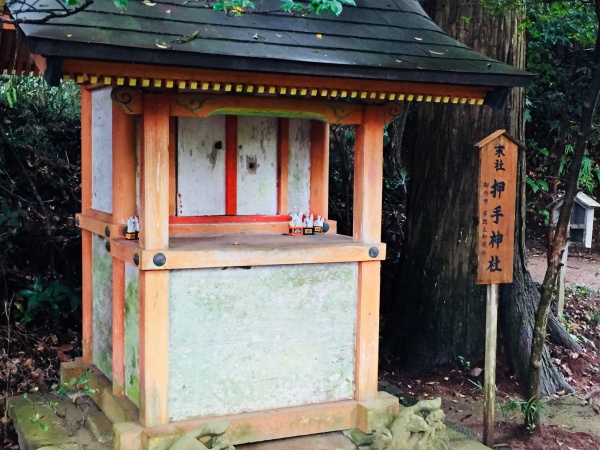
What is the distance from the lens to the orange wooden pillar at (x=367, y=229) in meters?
5.34

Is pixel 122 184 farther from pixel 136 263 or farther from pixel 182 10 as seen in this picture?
pixel 182 10

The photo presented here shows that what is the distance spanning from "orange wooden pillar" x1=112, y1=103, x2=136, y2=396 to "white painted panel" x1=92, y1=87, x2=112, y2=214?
303 millimetres

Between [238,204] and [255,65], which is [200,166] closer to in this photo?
[238,204]

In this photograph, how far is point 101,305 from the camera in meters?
5.96

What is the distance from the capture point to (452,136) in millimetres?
7539

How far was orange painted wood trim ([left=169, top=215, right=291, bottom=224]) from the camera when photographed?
5.64 meters

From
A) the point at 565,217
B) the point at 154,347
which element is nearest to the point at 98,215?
the point at 154,347

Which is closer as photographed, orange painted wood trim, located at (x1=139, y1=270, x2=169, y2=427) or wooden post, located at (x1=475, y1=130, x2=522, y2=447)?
orange painted wood trim, located at (x1=139, y1=270, x2=169, y2=427)

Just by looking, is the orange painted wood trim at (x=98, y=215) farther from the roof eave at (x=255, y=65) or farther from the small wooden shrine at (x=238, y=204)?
the roof eave at (x=255, y=65)

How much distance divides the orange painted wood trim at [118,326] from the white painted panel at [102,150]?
660mm

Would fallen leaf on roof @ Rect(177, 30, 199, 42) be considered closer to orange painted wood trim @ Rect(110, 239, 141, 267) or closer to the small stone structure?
orange painted wood trim @ Rect(110, 239, 141, 267)

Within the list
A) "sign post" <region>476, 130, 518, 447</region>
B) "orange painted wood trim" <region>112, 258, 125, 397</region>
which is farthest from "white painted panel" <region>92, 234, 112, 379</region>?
"sign post" <region>476, 130, 518, 447</region>

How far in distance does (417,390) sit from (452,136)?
2855 mm

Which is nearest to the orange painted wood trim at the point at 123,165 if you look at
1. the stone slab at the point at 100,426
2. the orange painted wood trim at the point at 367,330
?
the stone slab at the point at 100,426
